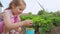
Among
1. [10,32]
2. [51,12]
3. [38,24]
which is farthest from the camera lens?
[51,12]

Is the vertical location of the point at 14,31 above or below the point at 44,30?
above

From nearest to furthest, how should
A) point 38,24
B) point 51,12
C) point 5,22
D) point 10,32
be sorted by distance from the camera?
point 5,22
point 10,32
point 38,24
point 51,12

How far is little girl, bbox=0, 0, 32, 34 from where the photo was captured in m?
2.07

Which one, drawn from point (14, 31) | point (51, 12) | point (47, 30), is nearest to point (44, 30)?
point (47, 30)

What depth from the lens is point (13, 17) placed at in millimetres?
2230

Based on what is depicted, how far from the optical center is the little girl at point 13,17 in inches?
81.4

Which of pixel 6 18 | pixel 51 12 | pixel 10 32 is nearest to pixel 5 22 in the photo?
pixel 6 18

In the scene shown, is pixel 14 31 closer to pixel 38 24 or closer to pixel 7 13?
pixel 7 13

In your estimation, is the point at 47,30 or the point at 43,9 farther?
the point at 43,9

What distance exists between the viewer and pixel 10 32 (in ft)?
7.49

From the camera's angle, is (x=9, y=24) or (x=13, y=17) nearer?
(x=9, y=24)

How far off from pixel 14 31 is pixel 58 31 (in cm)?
430

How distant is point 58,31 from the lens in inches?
255

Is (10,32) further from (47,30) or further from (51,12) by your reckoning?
(51,12)
